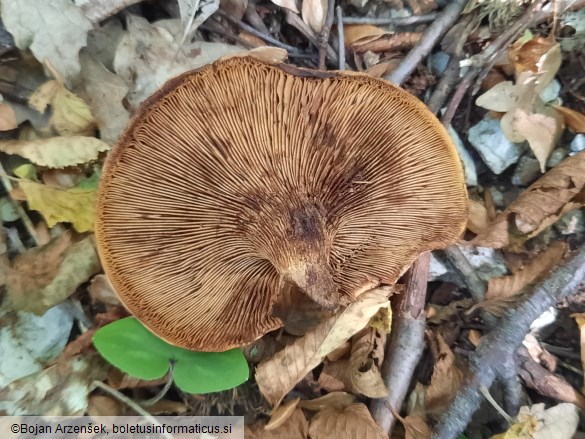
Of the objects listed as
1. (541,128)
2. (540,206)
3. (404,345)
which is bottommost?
(404,345)

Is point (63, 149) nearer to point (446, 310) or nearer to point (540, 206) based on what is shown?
point (446, 310)

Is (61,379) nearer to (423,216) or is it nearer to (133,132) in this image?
(133,132)

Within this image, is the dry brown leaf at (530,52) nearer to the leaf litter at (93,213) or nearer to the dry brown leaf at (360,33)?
the leaf litter at (93,213)

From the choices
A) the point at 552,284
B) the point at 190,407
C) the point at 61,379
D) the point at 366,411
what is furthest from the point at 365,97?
the point at 61,379

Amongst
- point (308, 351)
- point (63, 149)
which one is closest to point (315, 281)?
point (308, 351)

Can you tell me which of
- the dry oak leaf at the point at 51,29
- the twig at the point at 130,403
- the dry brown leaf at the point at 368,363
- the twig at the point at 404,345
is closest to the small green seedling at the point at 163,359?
the twig at the point at 130,403
